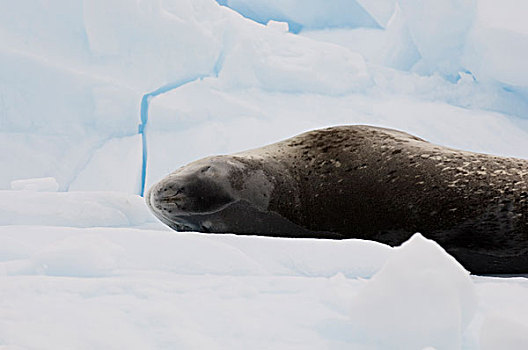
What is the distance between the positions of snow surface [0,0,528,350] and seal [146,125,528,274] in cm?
50

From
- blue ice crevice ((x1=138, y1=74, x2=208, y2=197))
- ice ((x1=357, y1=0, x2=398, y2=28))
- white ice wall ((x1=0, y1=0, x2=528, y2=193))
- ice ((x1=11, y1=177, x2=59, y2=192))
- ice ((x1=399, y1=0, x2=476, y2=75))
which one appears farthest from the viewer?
ice ((x1=357, y1=0, x2=398, y2=28))

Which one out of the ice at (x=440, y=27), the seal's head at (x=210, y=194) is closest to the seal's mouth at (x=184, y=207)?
the seal's head at (x=210, y=194)

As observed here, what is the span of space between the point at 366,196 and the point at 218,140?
13.2ft

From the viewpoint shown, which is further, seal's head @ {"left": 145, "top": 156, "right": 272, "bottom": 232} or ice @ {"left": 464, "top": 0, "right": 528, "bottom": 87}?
ice @ {"left": 464, "top": 0, "right": 528, "bottom": 87}

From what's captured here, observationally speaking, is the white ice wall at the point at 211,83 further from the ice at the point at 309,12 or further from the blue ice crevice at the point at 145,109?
the ice at the point at 309,12

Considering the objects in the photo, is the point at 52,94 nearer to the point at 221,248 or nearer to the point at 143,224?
the point at 143,224

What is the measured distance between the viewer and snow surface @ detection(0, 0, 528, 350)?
2.86 feet

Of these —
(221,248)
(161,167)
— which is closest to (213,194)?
(221,248)

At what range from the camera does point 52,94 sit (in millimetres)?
5891

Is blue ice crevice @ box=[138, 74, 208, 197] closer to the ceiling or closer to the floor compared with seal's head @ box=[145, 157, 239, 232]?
closer to the floor

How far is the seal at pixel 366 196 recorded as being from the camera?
6.88 feet

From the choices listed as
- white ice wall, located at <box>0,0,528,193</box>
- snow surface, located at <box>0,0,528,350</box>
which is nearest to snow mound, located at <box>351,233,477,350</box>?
snow surface, located at <box>0,0,528,350</box>

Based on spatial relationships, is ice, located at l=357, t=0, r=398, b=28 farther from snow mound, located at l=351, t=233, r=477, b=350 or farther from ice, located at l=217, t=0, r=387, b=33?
snow mound, located at l=351, t=233, r=477, b=350

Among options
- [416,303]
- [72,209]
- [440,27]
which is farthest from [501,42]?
[416,303]
